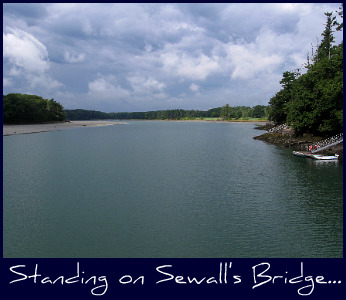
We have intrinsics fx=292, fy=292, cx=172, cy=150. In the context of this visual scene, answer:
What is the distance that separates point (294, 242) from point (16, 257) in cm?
1354

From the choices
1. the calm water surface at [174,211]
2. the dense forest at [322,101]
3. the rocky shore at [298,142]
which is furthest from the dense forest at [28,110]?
the dense forest at [322,101]

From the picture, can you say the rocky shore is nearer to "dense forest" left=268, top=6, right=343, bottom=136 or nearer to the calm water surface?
"dense forest" left=268, top=6, right=343, bottom=136

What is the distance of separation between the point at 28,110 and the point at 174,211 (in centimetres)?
12625

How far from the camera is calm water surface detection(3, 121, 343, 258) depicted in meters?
14.4

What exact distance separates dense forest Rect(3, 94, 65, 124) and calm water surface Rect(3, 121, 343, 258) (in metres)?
94.8

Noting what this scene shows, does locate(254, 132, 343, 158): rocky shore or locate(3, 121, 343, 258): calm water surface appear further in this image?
locate(254, 132, 343, 158): rocky shore

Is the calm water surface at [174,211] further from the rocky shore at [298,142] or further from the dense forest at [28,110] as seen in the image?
the dense forest at [28,110]

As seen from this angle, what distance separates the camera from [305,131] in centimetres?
5728

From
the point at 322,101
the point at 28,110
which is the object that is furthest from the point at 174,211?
the point at 28,110

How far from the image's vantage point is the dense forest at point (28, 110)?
382 ft

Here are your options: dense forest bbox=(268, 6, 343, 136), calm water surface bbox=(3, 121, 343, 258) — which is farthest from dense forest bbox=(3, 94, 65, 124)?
dense forest bbox=(268, 6, 343, 136)

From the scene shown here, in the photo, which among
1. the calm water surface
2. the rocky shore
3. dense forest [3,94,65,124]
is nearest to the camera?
the calm water surface
